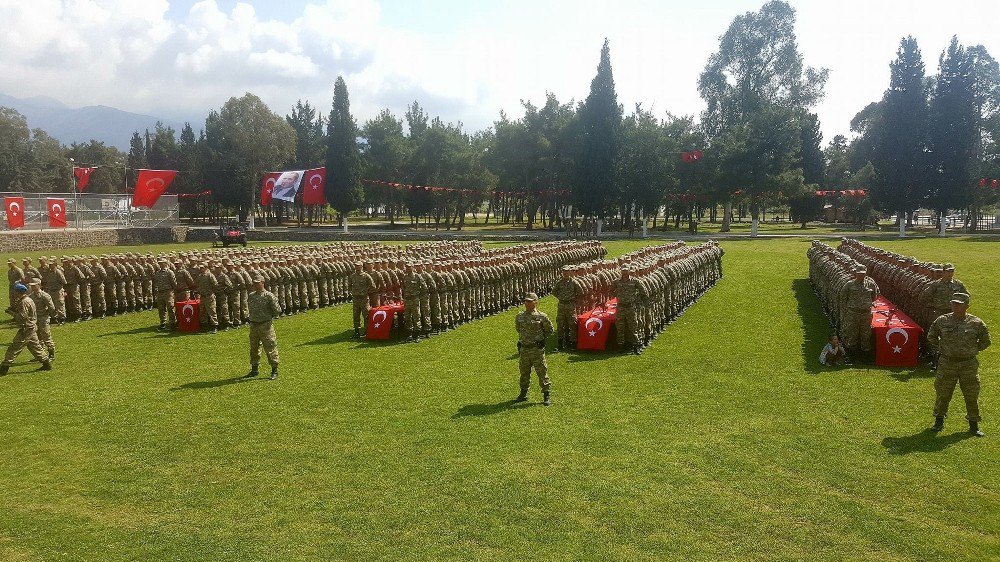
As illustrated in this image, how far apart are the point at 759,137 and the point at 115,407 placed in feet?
148

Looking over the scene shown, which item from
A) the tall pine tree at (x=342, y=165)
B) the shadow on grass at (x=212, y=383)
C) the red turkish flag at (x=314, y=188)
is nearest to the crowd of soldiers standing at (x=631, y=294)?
the shadow on grass at (x=212, y=383)

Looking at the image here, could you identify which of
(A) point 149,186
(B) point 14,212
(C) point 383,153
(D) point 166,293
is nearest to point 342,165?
(C) point 383,153

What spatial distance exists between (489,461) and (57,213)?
4502 centimetres

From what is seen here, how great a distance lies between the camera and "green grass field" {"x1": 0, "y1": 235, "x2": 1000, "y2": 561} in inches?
247

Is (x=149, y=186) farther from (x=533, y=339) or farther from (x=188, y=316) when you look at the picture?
(x=533, y=339)

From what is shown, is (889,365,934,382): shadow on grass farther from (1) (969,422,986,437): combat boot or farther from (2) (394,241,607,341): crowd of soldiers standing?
(2) (394,241,607,341): crowd of soldiers standing

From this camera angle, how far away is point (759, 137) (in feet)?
155

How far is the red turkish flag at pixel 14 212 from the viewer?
39.6 meters

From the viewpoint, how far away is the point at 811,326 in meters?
16.3

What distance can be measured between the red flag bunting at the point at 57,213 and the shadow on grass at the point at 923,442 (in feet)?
156

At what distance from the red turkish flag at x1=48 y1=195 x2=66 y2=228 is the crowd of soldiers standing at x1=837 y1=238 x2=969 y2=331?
4473cm

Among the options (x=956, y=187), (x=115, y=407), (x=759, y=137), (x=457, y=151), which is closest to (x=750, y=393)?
(x=115, y=407)

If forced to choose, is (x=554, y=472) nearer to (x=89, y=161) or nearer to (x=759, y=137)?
(x=759, y=137)

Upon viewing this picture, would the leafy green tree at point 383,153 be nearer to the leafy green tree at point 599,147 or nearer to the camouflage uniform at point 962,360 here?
the leafy green tree at point 599,147
